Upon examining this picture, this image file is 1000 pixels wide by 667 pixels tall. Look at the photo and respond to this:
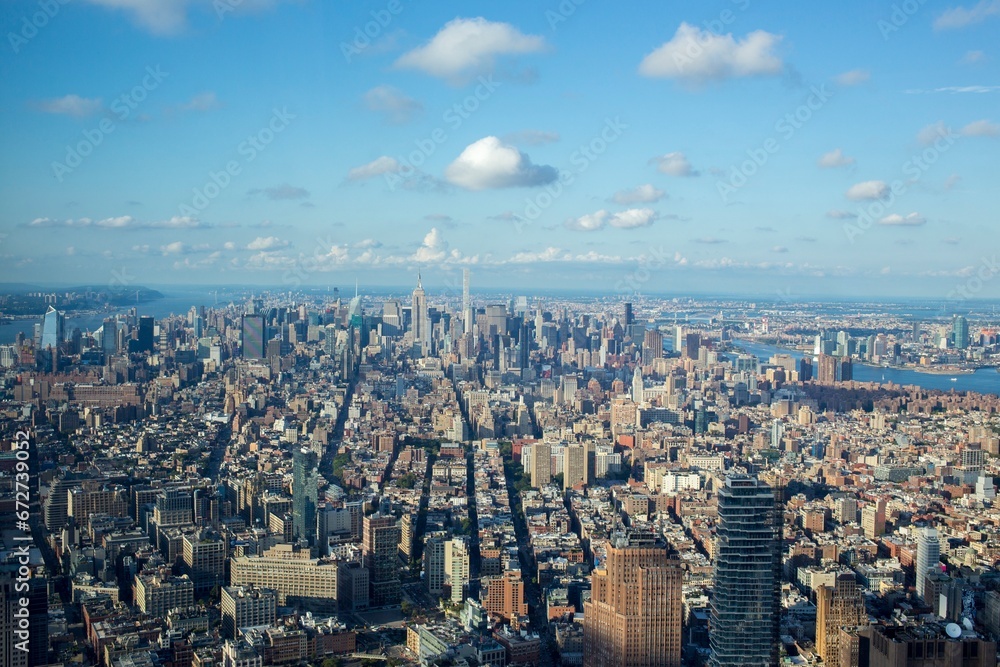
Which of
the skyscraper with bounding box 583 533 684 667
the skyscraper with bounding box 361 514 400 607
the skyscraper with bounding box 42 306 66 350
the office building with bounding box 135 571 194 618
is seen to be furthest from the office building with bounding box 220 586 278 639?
the skyscraper with bounding box 42 306 66 350

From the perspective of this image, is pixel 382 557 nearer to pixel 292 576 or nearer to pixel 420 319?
pixel 292 576

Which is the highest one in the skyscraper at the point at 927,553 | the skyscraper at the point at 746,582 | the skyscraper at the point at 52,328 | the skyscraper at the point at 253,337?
the skyscraper at the point at 52,328

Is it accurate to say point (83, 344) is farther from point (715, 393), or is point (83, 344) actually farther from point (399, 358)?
point (715, 393)

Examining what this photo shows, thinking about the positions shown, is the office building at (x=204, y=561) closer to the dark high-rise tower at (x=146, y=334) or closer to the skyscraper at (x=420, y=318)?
the dark high-rise tower at (x=146, y=334)

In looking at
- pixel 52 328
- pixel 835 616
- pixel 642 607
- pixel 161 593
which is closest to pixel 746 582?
pixel 642 607

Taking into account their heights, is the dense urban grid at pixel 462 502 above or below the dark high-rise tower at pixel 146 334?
below

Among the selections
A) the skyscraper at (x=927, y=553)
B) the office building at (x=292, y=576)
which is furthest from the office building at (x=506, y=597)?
the skyscraper at (x=927, y=553)

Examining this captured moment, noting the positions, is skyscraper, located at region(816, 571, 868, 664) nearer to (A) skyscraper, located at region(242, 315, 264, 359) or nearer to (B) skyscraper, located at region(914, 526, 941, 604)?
(B) skyscraper, located at region(914, 526, 941, 604)
